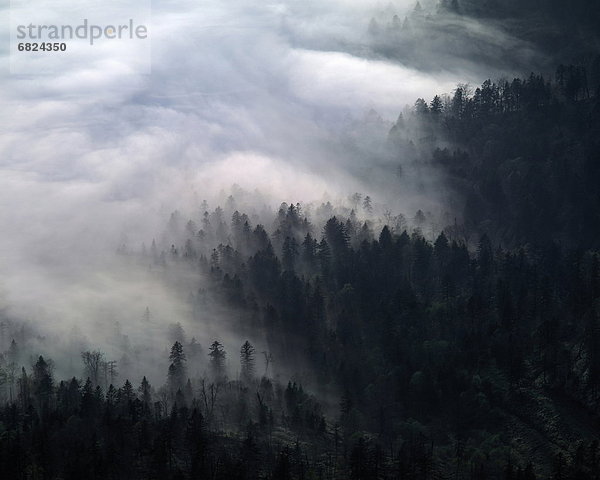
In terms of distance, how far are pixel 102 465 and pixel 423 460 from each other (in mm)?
66151

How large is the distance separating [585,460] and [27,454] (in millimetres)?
116570

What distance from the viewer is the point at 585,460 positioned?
7717 inches

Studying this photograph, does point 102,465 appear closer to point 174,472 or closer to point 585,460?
point 174,472

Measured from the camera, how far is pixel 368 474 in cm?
19312

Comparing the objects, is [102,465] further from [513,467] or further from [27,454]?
[513,467]

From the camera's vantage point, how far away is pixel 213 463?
199 metres

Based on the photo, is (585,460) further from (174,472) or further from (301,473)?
(174,472)

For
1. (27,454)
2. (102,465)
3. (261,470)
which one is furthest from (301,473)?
(27,454)

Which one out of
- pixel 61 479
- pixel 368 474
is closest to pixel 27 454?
pixel 61 479

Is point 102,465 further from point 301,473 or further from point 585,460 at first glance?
point 585,460

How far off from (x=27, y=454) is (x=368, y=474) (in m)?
71.4

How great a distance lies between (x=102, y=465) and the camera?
191625 mm

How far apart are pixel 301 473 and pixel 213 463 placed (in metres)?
19.0

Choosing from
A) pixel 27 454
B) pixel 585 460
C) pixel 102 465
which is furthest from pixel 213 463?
pixel 585 460
